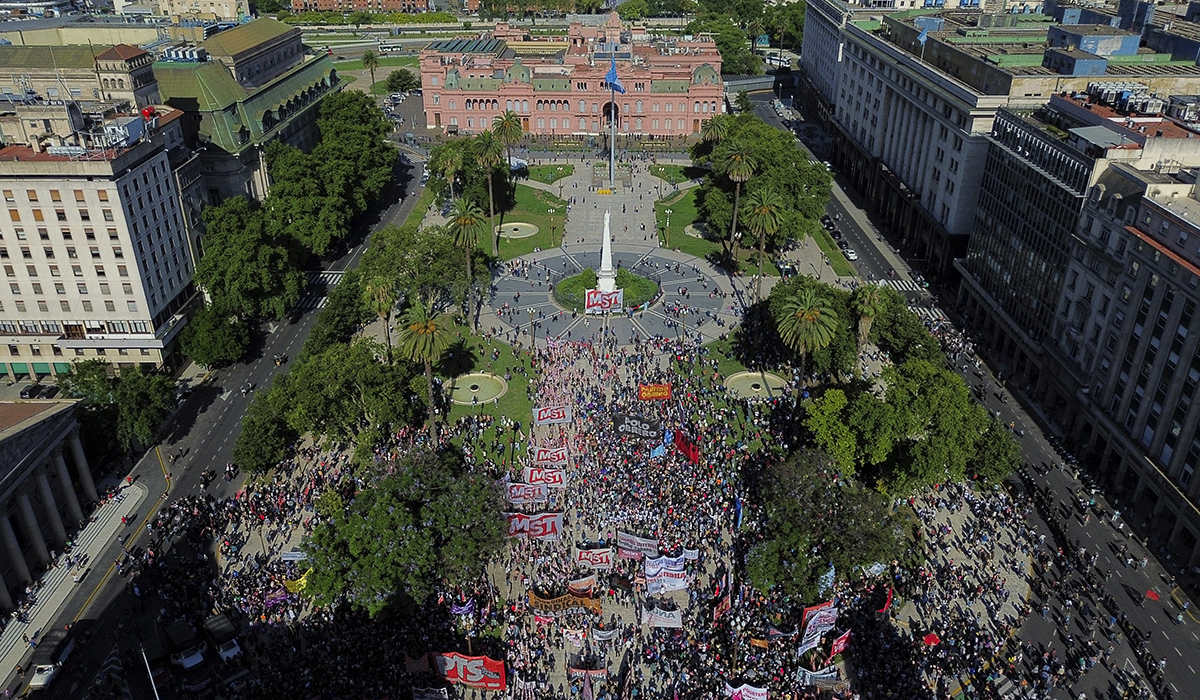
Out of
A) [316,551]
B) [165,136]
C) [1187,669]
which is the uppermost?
[165,136]

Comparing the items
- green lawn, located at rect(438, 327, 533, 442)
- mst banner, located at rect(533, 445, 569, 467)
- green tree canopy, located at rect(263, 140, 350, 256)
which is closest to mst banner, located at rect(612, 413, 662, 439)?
mst banner, located at rect(533, 445, 569, 467)

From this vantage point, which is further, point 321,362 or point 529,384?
point 529,384

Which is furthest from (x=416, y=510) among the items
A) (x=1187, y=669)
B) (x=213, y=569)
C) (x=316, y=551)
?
(x=1187, y=669)

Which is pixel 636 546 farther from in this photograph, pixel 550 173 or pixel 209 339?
pixel 550 173

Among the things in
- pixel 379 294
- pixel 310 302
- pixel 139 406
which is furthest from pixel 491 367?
pixel 139 406

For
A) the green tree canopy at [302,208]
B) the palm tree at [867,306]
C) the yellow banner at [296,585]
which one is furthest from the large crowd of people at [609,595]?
the green tree canopy at [302,208]

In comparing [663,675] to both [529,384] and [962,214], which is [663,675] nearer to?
[529,384]

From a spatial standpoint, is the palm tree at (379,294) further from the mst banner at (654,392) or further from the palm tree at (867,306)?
the palm tree at (867,306)

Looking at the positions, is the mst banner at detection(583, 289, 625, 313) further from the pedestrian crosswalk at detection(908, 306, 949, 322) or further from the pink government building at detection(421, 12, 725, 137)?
the pink government building at detection(421, 12, 725, 137)
